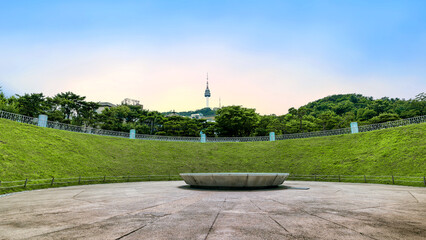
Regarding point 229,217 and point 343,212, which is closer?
point 229,217

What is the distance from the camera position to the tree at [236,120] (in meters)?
56.2

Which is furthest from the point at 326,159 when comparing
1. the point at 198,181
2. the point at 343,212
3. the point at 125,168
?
the point at 125,168

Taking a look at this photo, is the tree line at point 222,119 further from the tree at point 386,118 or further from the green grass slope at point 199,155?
the green grass slope at point 199,155

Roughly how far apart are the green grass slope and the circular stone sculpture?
14.2m

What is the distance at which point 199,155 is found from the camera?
3625 cm

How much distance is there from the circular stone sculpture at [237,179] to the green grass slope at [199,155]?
46.6 feet

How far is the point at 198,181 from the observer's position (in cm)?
1431

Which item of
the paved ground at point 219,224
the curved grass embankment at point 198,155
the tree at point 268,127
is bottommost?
the paved ground at point 219,224

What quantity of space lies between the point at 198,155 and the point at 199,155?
0.18m

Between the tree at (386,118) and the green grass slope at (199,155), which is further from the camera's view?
the tree at (386,118)

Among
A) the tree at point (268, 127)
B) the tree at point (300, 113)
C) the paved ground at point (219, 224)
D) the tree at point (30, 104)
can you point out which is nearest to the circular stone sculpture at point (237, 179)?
the paved ground at point (219, 224)

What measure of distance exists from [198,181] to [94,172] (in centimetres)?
1492

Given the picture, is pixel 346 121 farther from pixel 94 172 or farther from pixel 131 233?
pixel 131 233

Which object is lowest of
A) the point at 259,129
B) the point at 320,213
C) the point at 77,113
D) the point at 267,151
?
the point at 320,213
